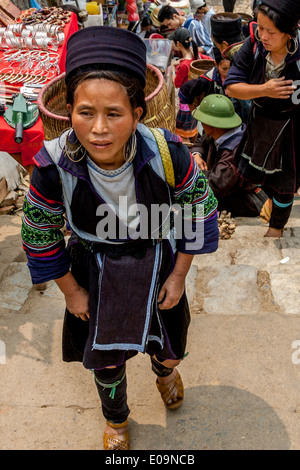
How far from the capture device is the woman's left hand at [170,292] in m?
1.80

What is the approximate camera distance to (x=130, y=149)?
4.95ft

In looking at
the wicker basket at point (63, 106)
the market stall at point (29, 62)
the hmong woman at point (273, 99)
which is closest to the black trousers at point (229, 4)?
the market stall at point (29, 62)

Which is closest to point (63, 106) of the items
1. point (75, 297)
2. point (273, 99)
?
point (273, 99)

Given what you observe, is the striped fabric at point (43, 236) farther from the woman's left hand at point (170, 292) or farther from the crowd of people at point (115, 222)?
the woman's left hand at point (170, 292)

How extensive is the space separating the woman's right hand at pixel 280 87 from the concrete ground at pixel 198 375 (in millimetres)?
1218

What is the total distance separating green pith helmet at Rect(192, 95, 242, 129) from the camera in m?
4.12

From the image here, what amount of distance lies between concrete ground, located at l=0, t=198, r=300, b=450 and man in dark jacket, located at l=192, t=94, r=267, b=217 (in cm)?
118

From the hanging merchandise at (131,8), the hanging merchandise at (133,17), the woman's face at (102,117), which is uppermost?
the woman's face at (102,117)

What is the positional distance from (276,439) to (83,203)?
5.07 feet

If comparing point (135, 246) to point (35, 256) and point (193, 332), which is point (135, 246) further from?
point (193, 332)

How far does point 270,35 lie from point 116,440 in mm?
2485

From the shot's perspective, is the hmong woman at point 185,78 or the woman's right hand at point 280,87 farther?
the hmong woman at point 185,78

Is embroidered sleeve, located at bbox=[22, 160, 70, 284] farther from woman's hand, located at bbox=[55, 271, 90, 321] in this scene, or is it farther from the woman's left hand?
the woman's left hand

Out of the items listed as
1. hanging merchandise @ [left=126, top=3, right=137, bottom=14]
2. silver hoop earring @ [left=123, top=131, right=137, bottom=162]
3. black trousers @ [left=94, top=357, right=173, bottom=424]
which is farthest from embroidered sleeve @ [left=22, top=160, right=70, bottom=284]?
hanging merchandise @ [left=126, top=3, right=137, bottom=14]
